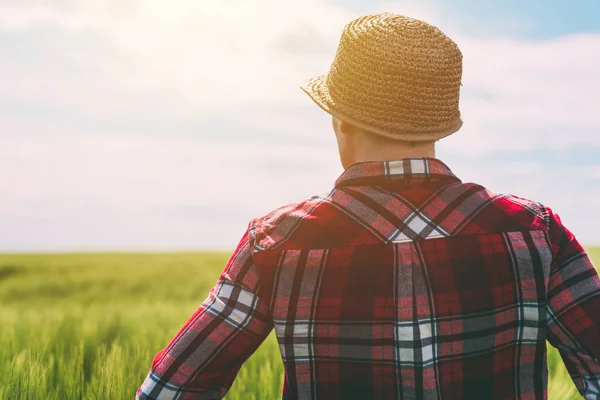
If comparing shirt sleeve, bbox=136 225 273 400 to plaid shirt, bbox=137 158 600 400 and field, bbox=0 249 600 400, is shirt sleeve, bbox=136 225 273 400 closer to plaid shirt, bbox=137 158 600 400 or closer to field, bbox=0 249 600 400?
plaid shirt, bbox=137 158 600 400

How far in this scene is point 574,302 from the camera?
1.45m

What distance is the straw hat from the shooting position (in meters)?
1.37

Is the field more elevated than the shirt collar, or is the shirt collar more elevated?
the shirt collar

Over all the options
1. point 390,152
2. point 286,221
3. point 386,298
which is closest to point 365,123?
point 390,152

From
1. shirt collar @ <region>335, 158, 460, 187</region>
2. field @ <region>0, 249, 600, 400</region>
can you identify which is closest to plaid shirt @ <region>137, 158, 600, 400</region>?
shirt collar @ <region>335, 158, 460, 187</region>

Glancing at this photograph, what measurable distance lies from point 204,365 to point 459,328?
21.3 inches

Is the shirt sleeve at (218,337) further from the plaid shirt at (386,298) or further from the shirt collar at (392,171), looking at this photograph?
the shirt collar at (392,171)

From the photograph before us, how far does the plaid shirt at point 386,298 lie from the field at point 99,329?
122cm

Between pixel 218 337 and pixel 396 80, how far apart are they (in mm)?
674

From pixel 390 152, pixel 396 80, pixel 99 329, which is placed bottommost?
pixel 99 329

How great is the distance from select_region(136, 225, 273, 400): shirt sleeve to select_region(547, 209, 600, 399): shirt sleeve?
25.8 inches

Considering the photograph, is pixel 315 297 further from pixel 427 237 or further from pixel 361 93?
pixel 361 93

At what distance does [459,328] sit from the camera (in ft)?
4.25

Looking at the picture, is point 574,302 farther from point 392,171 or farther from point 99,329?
point 99,329
